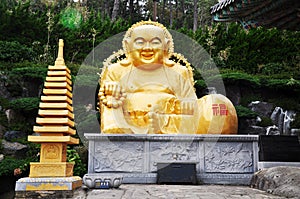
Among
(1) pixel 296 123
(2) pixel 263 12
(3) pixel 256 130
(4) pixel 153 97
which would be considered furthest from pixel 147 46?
(1) pixel 296 123

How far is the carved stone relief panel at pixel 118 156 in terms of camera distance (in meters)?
6.23

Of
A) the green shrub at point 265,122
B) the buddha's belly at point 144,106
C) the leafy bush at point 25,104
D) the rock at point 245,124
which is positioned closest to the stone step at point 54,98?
the buddha's belly at point 144,106

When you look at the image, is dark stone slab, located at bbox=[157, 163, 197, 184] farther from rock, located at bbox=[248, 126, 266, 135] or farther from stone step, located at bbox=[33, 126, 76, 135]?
rock, located at bbox=[248, 126, 266, 135]

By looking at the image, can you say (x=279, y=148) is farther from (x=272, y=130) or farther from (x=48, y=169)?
(x=48, y=169)

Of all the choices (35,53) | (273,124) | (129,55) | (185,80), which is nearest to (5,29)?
(35,53)

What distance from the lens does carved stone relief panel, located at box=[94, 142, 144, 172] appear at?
6227mm

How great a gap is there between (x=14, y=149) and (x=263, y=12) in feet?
21.5

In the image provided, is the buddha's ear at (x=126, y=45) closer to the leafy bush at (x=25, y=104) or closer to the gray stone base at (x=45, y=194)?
the leafy bush at (x=25, y=104)

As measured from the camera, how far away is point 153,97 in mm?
7254

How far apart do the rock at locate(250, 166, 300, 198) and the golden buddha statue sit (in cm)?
152

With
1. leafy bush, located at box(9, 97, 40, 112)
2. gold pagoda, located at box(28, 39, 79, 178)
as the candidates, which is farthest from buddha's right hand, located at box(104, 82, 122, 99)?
leafy bush, located at box(9, 97, 40, 112)

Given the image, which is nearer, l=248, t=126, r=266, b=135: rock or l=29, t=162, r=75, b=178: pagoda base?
l=29, t=162, r=75, b=178: pagoda base

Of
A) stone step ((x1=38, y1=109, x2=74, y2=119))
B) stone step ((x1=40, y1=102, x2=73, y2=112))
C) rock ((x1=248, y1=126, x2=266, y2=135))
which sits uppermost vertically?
stone step ((x1=40, y1=102, x2=73, y2=112))

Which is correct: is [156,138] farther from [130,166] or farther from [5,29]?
[5,29]
